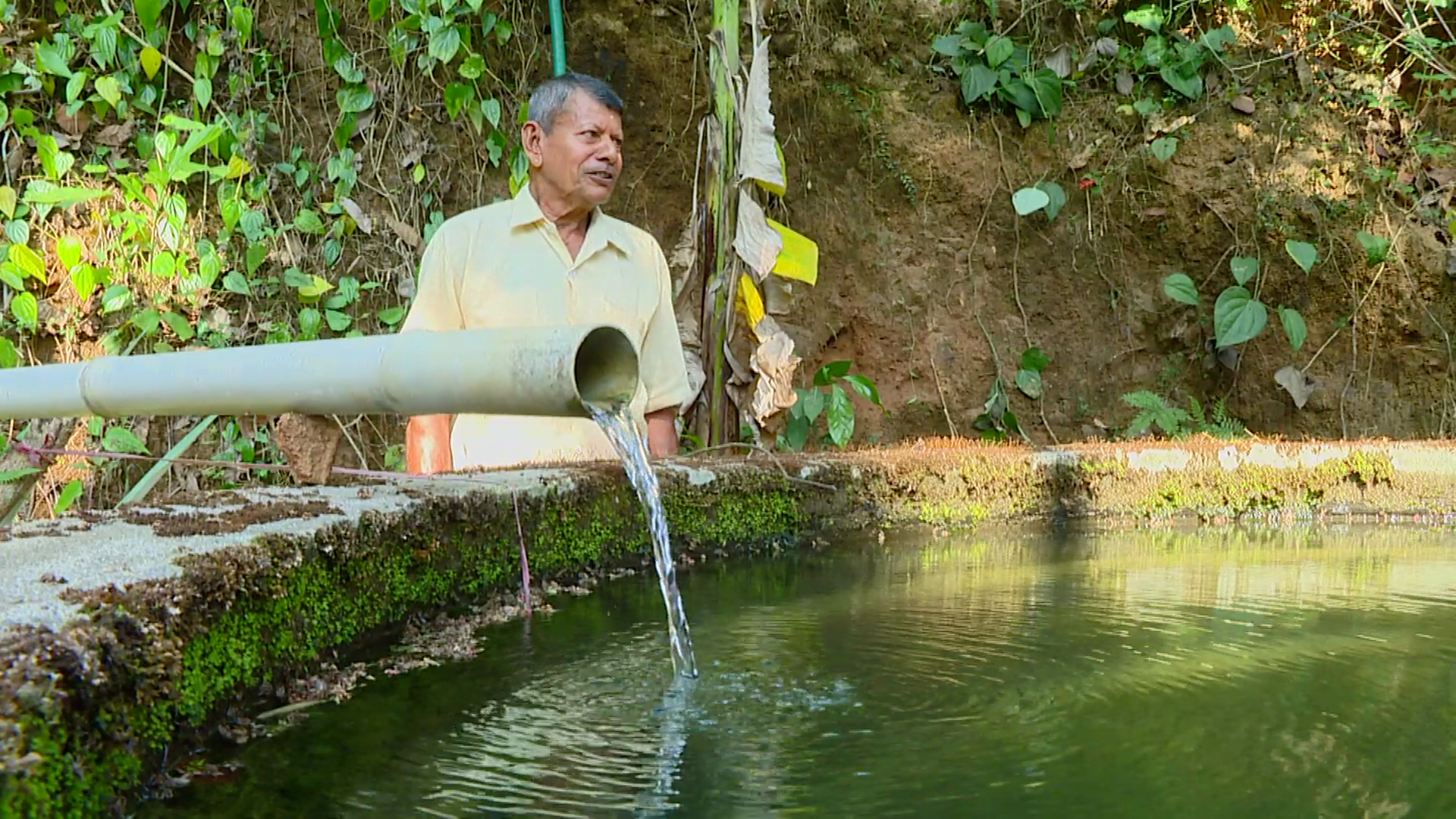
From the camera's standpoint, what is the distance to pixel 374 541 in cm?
231

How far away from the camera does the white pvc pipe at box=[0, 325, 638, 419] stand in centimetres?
160

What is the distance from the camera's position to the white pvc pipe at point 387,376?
5.24 ft

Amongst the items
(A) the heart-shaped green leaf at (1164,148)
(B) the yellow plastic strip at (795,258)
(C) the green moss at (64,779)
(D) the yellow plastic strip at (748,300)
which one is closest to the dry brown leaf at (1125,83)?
(A) the heart-shaped green leaf at (1164,148)

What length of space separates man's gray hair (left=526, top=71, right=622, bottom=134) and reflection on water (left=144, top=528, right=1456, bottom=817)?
124 cm

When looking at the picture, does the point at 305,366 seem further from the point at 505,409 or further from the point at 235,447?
the point at 235,447

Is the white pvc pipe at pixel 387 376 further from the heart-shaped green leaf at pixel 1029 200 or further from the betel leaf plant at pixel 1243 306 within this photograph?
the betel leaf plant at pixel 1243 306

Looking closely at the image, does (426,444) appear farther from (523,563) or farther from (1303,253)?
(1303,253)

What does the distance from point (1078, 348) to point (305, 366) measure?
588cm

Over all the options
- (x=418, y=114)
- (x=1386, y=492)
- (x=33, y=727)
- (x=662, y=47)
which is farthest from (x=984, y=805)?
(x=662, y=47)

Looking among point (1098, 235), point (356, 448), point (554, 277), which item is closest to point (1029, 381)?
point (1098, 235)

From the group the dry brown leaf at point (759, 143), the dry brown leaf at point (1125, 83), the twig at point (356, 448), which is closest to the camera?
the dry brown leaf at point (759, 143)

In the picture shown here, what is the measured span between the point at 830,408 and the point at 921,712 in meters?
3.40

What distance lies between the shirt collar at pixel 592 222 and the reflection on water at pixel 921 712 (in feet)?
3.07

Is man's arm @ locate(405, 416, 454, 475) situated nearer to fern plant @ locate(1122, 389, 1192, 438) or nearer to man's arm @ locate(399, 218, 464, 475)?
man's arm @ locate(399, 218, 464, 475)
